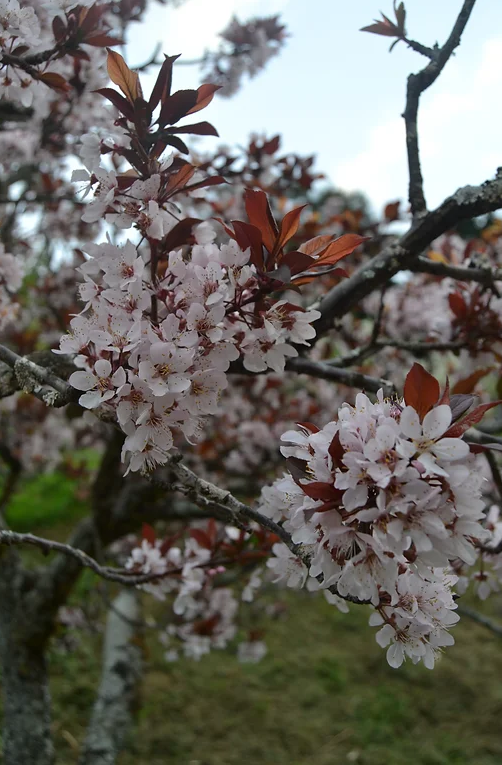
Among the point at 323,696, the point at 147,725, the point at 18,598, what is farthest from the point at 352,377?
the point at 323,696

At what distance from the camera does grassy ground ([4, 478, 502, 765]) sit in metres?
2.74

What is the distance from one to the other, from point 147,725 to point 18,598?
127cm

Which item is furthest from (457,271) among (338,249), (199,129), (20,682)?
(20,682)

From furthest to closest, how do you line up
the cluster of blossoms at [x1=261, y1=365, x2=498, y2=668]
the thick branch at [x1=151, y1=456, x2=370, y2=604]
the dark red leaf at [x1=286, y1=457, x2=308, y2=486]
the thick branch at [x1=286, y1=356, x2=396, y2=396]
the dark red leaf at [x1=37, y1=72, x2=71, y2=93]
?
the thick branch at [x1=286, y1=356, x2=396, y2=396] < the dark red leaf at [x1=37, y1=72, x2=71, y2=93] < the thick branch at [x1=151, y1=456, x2=370, y2=604] < the dark red leaf at [x1=286, y1=457, x2=308, y2=486] < the cluster of blossoms at [x1=261, y1=365, x2=498, y2=668]

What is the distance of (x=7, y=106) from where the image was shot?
6.49ft

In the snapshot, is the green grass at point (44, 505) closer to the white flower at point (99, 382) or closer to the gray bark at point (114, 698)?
the gray bark at point (114, 698)

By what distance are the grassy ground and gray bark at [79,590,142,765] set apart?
140 millimetres

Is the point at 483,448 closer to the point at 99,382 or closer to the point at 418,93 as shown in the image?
the point at 99,382

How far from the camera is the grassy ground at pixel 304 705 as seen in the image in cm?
274

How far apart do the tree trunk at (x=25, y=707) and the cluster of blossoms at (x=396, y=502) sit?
1801 millimetres

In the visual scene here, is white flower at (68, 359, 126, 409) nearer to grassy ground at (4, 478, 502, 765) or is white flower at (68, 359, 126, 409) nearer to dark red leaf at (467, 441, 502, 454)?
dark red leaf at (467, 441, 502, 454)

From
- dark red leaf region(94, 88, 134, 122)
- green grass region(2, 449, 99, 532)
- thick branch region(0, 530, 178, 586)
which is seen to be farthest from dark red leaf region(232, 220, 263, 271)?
green grass region(2, 449, 99, 532)

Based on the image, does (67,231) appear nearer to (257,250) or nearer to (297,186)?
(297,186)

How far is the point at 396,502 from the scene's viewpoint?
582mm
